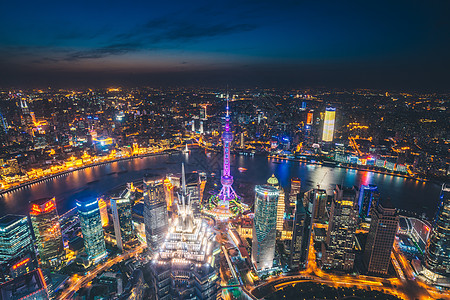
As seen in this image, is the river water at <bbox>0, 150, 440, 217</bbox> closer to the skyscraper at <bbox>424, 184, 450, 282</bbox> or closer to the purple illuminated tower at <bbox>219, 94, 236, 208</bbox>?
the purple illuminated tower at <bbox>219, 94, 236, 208</bbox>

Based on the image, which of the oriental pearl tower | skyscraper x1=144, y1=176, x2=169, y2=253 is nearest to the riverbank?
the oriental pearl tower

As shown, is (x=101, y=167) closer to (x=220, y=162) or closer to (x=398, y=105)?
(x=220, y=162)

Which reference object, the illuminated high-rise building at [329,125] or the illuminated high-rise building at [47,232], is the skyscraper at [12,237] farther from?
the illuminated high-rise building at [329,125]

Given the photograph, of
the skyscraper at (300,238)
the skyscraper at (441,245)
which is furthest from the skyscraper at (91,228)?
the skyscraper at (441,245)

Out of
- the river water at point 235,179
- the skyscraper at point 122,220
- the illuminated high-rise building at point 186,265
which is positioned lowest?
the river water at point 235,179

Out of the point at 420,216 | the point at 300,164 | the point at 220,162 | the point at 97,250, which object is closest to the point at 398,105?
the point at 300,164

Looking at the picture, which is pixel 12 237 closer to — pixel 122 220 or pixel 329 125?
pixel 122 220
